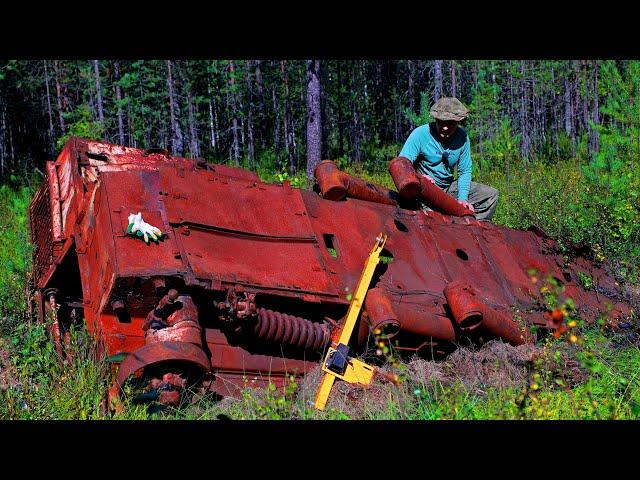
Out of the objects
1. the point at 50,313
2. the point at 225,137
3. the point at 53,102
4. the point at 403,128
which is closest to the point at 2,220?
the point at 50,313

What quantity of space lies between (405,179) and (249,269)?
2.34 metres

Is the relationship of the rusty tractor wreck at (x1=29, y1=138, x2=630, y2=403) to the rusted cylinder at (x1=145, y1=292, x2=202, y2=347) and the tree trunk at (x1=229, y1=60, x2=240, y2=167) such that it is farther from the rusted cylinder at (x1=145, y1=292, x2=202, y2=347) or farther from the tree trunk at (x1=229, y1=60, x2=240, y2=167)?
the tree trunk at (x1=229, y1=60, x2=240, y2=167)

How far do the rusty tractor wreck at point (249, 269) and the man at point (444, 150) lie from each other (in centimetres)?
58

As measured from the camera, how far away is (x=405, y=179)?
301 inches

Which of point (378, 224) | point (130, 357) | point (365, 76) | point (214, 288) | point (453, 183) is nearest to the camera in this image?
point (130, 357)

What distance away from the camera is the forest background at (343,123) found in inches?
404

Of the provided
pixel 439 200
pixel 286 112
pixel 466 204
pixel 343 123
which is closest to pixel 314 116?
pixel 466 204

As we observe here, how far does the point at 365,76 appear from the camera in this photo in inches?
1619

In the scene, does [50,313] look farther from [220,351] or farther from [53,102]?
[53,102]

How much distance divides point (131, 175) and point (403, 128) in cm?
3504

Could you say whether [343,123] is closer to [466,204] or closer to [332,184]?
[466,204]

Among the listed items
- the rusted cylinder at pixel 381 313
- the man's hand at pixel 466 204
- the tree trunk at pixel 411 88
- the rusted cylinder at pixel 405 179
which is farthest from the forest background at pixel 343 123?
the rusted cylinder at pixel 381 313

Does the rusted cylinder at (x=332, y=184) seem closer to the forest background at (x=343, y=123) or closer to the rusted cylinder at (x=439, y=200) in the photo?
the rusted cylinder at (x=439, y=200)

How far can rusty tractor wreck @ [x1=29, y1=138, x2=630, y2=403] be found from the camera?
5.56m
